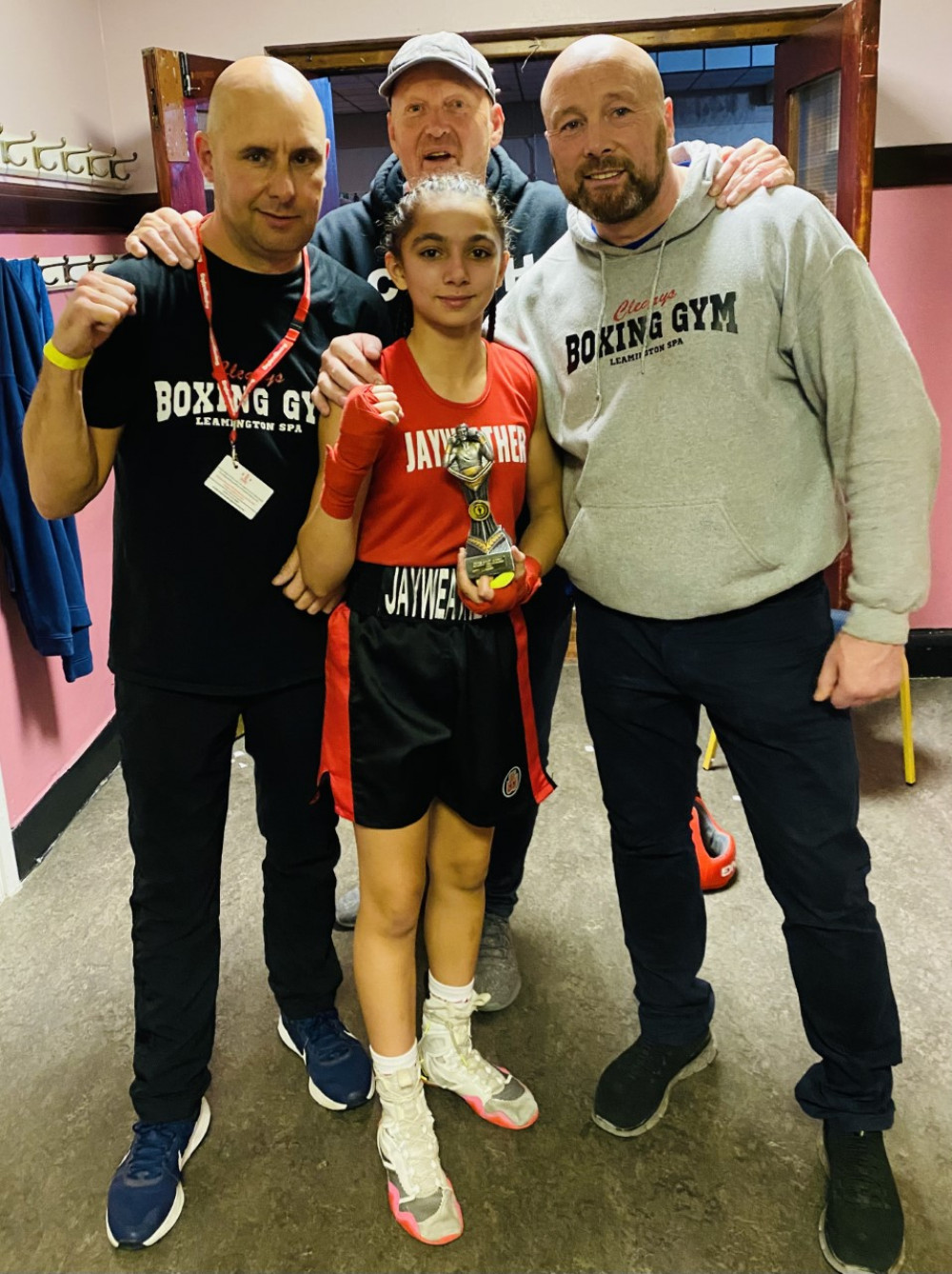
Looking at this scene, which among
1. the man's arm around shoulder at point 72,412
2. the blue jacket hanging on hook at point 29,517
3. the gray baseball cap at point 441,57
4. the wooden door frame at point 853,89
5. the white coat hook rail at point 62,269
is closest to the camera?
the man's arm around shoulder at point 72,412

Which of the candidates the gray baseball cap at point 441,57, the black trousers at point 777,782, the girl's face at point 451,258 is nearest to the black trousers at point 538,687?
the black trousers at point 777,782

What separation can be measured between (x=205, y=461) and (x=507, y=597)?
17.5 inches

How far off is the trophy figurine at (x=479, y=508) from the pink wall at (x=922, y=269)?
2.34 meters

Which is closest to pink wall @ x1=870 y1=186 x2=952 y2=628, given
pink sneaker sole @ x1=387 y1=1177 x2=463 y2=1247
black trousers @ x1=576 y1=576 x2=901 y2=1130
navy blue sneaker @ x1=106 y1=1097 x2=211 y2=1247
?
black trousers @ x1=576 y1=576 x2=901 y2=1130

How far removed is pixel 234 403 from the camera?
135cm

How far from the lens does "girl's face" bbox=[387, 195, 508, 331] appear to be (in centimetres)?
134

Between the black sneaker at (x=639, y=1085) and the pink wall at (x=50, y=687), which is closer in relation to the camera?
the black sneaker at (x=639, y=1085)

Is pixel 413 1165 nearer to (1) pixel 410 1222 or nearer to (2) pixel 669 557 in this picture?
(1) pixel 410 1222

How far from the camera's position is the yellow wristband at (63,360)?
4.00ft

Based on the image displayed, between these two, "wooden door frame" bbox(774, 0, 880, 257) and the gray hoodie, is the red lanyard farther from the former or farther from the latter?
"wooden door frame" bbox(774, 0, 880, 257)

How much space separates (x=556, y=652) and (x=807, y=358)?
0.71 metres

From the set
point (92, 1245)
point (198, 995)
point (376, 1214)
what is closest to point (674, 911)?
point (376, 1214)

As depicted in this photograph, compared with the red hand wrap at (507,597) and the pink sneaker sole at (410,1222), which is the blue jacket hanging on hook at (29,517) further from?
the pink sneaker sole at (410,1222)

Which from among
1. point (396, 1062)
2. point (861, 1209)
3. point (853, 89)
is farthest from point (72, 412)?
point (853, 89)
